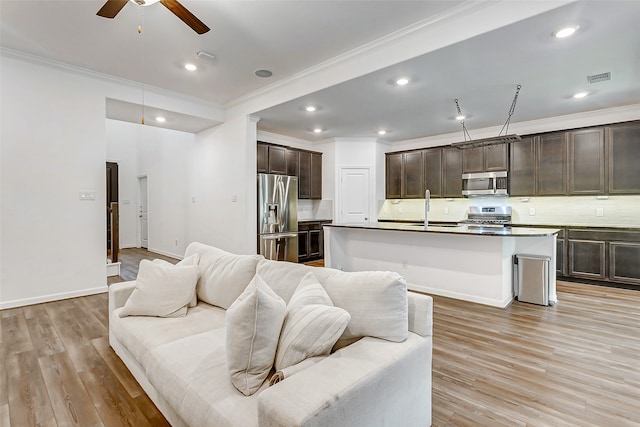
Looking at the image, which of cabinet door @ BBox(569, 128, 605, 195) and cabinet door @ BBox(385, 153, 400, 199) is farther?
cabinet door @ BBox(385, 153, 400, 199)

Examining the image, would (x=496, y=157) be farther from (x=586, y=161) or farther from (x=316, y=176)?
(x=316, y=176)

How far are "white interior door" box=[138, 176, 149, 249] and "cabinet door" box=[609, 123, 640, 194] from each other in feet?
31.9

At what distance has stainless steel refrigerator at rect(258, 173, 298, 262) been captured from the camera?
5438 mm

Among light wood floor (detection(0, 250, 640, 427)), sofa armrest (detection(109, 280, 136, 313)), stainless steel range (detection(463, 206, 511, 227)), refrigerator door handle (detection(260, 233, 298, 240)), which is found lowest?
light wood floor (detection(0, 250, 640, 427))

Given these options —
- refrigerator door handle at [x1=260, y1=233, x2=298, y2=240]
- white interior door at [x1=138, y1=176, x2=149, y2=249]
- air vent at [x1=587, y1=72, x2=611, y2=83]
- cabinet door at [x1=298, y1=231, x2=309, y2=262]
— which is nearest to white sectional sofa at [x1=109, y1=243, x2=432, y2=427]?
refrigerator door handle at [x1=260, y1=233, x2=298, y2=240]

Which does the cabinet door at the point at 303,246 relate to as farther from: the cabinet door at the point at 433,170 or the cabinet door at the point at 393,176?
the cabinet door at the point at 433,170

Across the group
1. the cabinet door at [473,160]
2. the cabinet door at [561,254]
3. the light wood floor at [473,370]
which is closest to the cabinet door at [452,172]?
the cabinet door at [473,160]

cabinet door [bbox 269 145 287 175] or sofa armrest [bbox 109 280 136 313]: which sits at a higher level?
cabinet door [bbox 269 145 287 175]

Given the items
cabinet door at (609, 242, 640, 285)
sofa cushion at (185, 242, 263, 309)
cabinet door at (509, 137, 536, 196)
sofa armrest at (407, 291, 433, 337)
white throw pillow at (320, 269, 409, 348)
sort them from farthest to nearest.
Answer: cabinet door at (509, 137, 536, 196)
cabinet door at (609, 242, 640, 285)
sofa cushion at (185, 242, 263, 309)
sofa armrest at (407, 291, 433, 337)
white throw pillow at (320, 269, 409, 348)

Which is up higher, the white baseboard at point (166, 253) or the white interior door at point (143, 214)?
the white interior door at point (143, 214)

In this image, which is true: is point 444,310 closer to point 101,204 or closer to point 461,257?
point 461,257

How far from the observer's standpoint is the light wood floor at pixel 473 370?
68.4 inches

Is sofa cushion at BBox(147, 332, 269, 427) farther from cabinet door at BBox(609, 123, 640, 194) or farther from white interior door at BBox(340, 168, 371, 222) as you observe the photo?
cabinet door at BBox(609, 123, 640, 194)

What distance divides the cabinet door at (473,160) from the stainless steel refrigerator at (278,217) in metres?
3.37
